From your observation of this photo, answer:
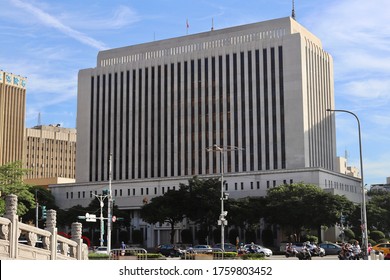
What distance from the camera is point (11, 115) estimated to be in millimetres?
166750

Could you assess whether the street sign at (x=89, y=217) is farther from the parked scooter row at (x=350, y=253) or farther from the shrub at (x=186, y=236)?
the shrub at (x=186, y=236)

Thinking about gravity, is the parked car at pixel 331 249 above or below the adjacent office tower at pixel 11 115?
below

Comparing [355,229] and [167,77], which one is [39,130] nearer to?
[167,77]

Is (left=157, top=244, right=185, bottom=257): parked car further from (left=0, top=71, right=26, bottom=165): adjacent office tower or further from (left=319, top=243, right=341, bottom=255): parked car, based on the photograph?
(left=0, top=71, right=26, bottom=165): adjacent office tower

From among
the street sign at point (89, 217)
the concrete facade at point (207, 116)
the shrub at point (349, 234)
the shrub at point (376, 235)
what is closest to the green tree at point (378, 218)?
the shrub at point (349, 234)

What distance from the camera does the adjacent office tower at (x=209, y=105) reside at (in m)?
104

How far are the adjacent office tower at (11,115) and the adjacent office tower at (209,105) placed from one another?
47148mm

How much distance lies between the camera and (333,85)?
392 feet

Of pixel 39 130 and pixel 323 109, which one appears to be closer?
pixel 323 109

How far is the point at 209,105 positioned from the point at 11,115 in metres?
77.4
